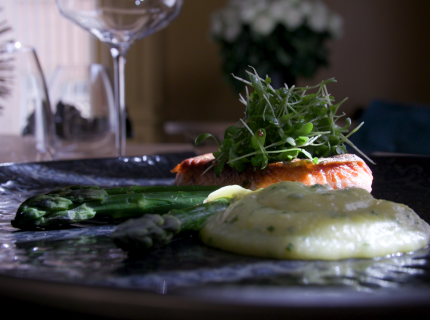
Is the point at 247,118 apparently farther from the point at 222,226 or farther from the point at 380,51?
the point at 380,51

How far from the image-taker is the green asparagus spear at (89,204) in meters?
1.32

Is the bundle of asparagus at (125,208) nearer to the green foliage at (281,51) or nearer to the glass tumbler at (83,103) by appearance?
the glass tumbler at (83,103)

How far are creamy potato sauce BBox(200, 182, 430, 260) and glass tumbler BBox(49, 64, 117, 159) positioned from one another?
1.66m

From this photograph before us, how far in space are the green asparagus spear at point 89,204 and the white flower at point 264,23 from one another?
4.22 meters

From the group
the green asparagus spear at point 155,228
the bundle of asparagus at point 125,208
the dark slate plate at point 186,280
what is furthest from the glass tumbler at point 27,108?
the green asparagus spear at point 155,228

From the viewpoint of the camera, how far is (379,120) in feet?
16.2

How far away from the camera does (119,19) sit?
2447 millimetres

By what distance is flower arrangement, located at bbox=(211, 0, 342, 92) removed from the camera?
17.7 ft

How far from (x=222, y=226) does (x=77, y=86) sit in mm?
1856

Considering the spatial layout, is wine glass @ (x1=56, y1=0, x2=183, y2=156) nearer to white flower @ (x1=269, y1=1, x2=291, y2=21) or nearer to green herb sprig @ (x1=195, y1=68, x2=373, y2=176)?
green herb sprig @ (x1=195, y1=68, x2=373, y2=176)

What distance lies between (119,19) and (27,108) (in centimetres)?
67

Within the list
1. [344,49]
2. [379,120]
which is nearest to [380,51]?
[344,49]

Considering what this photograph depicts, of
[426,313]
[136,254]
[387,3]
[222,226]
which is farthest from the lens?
[387,3]

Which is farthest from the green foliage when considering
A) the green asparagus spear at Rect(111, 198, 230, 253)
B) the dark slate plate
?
the green asparagus spear at Rect(111, 198, 230, 253)
